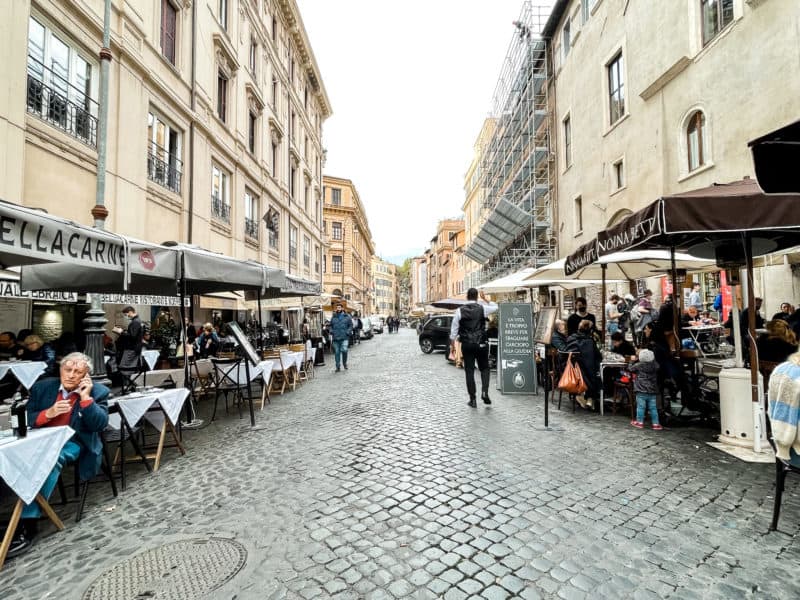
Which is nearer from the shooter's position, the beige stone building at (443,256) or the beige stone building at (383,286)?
the beige stone building at (443,256)

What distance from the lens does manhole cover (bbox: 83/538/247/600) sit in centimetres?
262

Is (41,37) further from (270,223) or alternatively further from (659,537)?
(659,537)

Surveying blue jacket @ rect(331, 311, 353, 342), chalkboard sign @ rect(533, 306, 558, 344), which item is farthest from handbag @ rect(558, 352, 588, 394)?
blue jacket @ rect(331, 311, 353, 342)

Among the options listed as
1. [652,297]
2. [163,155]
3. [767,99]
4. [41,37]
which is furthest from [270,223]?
[767,99]

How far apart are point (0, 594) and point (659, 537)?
4437 millimetres

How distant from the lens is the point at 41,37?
8883mm

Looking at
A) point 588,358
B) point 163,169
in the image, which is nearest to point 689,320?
point 588,358

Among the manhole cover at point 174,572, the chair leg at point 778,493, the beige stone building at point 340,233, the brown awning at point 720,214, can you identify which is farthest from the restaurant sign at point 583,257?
the beige stone building at point 340,233

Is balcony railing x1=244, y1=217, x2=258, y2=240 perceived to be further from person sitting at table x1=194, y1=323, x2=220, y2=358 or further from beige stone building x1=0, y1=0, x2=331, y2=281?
person sitting at table x1=194, y1=323, x2=220, y2=358

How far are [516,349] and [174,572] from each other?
21.9 ft

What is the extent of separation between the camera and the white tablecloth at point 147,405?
457 centimetres

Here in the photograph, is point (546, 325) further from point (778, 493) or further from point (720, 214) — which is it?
point (778, 493)

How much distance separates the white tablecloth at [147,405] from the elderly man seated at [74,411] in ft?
1.96

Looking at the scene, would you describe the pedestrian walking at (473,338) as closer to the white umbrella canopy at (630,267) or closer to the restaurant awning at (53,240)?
the white umbrella canopy at (630,267)
